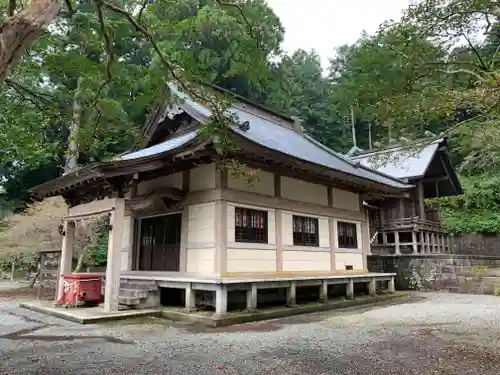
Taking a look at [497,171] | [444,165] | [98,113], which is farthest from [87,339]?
[497,171]

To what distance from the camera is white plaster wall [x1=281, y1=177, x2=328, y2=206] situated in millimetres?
9922

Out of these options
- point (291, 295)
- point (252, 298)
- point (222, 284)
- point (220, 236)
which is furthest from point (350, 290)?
point (222, 284)

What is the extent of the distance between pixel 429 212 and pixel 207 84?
16.7 metres

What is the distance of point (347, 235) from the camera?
11.8 meters

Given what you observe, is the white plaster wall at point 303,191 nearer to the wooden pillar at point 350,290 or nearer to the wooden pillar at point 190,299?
the wooden pillar at point 350,290

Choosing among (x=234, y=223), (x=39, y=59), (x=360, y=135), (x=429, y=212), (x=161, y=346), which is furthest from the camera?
(x=360, y=135)

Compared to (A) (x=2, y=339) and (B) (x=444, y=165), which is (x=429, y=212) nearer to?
(B) (x=444, y=165)

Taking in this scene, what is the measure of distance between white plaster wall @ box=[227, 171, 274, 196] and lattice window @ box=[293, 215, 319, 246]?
1.20 metres

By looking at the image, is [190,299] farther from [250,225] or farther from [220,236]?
[250,225]

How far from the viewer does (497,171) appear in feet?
69.4

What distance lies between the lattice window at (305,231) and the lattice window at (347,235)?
1251mm

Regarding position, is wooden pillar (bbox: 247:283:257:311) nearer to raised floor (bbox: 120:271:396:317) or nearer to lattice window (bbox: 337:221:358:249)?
raised floor (bbox: 120:271:396:317)

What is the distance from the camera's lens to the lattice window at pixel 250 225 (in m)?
8.61

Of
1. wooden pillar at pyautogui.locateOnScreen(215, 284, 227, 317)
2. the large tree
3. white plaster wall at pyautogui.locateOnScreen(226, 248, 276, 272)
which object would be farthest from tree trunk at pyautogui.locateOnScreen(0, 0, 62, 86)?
white plaster wall at pyautogui.locateOnScreen(226, 248, 276, 272)
